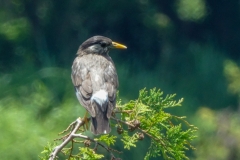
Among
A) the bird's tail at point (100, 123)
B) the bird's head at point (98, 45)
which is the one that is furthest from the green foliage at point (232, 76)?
the bird's tail at point (100, 123)

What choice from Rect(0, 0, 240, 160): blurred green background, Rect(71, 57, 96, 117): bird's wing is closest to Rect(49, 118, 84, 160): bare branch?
Rect(71, 57, 96, 117): bird's wing

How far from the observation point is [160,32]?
10.4m

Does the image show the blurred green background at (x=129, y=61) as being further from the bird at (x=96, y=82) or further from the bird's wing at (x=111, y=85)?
the bird's wing at (x=111, y=85)

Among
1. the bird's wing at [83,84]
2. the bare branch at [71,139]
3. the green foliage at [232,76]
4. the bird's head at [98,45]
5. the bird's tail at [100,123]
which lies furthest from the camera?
the green foliage at [232,76]

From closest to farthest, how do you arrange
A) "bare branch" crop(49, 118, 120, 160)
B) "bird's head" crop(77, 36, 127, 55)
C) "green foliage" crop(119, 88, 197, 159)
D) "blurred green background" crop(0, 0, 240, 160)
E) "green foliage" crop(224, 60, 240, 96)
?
"bare branch" crop(49, 118, 120, 160) < "green foliage" crop(119, 88, 197, 159) < "bird's head" crop(77, 36, 127, 55) < "blurred green background" crop(0, 0, 240, 160) < "green foliage" crop(224, 60, 240, 96)

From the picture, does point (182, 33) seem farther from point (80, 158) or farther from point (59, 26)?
point (80, 158)

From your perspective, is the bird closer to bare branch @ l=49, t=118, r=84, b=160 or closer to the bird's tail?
the bird's tail

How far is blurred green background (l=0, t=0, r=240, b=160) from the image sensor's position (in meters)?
6.51

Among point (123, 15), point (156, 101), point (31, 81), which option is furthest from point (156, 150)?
point (123, 15)

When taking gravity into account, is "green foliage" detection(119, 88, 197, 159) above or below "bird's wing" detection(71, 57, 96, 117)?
below

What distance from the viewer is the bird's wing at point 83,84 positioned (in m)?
3.31

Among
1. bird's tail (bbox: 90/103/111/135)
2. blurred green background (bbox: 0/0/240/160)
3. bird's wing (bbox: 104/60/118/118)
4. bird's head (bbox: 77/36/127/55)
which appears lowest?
bird's tail (bbox: 90/103/111/135)

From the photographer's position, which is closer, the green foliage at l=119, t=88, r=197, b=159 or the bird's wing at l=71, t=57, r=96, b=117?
the green foliage at l=119, t=88, r=197, b=159

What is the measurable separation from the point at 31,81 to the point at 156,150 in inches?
182
